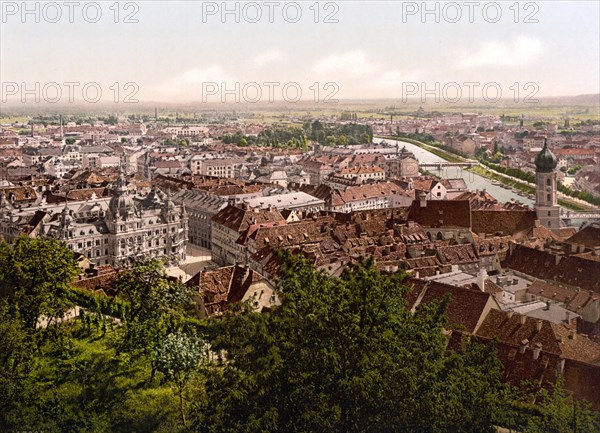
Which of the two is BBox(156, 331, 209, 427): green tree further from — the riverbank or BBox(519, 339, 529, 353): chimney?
the riverbank

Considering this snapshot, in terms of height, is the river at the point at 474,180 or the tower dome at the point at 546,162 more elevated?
the tower dome at the point at 546,162

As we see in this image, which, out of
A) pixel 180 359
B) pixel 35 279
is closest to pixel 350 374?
pixel 180 359

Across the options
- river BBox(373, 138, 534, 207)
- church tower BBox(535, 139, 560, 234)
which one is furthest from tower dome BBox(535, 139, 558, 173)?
river BBox(373, 138, 534, 207)

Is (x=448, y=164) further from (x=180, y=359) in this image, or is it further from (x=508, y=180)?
(x=180, y=359)

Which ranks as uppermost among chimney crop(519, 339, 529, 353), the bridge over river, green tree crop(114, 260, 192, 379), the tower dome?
the tower dome

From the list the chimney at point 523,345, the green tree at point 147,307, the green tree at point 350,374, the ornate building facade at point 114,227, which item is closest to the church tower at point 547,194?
the ornate building facade at point 114,227

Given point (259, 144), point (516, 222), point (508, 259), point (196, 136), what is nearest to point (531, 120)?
point (259, 144)

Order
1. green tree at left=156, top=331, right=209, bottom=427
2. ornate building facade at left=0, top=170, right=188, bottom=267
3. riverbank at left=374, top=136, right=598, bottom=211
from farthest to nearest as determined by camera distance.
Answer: riverbank at left=374, top=136, right=598, bottom=211, ornate building facade at left=0, top=170, right=188, bottom=267, green tree at left=156, top=331, right=209, bottom=427

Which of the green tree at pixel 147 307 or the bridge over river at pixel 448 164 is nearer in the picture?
the green tree at pixel 147 307

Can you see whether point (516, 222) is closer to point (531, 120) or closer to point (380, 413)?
point (380, 413)

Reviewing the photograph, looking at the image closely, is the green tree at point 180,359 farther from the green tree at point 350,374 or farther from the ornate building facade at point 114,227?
the ornate building facade at point 114,227
